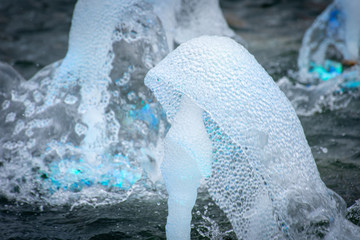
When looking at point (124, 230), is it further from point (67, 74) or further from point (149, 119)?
point (67, 74)

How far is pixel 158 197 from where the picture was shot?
89.7 inches

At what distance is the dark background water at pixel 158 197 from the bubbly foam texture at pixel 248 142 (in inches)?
11.5

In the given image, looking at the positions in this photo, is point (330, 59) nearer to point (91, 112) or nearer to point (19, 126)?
point (91, 112)

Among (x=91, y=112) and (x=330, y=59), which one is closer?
(x=91, y=112)

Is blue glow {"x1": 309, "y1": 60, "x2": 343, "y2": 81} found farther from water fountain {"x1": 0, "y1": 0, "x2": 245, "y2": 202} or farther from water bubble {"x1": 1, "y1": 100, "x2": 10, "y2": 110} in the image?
water bubble {"x1": 1, "y1": 100, "x2": 10, "y2": 110}

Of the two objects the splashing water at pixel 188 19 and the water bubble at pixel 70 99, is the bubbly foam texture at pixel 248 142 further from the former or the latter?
the splashing water at pixel 188 19

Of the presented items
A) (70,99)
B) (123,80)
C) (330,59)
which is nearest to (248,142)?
(123,80)

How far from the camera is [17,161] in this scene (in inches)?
95.7

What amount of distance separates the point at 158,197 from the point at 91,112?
659 mm

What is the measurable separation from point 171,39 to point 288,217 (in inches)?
66.3

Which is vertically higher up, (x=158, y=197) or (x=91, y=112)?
(x=91, y=112)

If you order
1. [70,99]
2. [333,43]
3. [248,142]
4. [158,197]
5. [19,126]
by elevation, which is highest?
[248,142]

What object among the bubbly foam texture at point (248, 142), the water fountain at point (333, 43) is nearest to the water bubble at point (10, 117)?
the bubbly foam texture at point (248, 142)

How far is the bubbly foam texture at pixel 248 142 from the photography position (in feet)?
5.30
